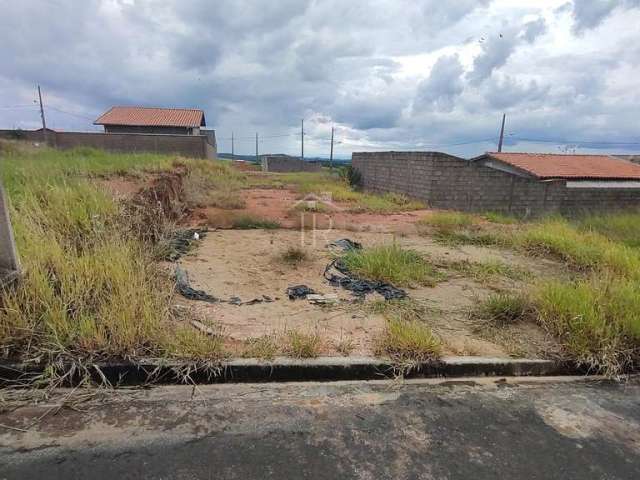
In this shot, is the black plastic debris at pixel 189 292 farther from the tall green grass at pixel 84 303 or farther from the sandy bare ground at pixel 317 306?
the tall green grass at pixel 84 303

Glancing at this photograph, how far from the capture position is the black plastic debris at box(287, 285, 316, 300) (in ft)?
13.9

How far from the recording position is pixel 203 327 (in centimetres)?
313

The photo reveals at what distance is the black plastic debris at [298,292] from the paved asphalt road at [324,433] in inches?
65.4

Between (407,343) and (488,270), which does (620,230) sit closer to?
(488,270)

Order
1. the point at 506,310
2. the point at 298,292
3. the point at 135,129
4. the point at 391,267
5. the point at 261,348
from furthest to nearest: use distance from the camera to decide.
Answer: the point at 135,129 → the point at 391,267 → the point at 298,292 → the point at 506,310 → the point at 261,348

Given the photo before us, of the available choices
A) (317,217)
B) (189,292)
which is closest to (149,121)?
(317,217)

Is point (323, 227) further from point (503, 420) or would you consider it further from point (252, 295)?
point (503, 420)

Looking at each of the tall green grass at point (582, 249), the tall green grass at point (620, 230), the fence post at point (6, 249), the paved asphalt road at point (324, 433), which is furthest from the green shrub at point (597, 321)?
the tall green grass at point (620, 230)

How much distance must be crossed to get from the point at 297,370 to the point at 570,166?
20817 mm

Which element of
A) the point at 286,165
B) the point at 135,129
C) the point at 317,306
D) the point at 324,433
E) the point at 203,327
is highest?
the point at 135,129

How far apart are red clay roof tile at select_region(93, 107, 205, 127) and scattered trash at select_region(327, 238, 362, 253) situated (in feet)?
103

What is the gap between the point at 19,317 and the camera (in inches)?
104

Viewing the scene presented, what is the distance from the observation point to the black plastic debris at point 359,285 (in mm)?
4423

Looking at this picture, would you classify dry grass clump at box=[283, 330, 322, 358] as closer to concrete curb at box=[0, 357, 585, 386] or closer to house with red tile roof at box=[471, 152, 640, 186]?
concrete curb at box=[0, 357, 585, 386]
